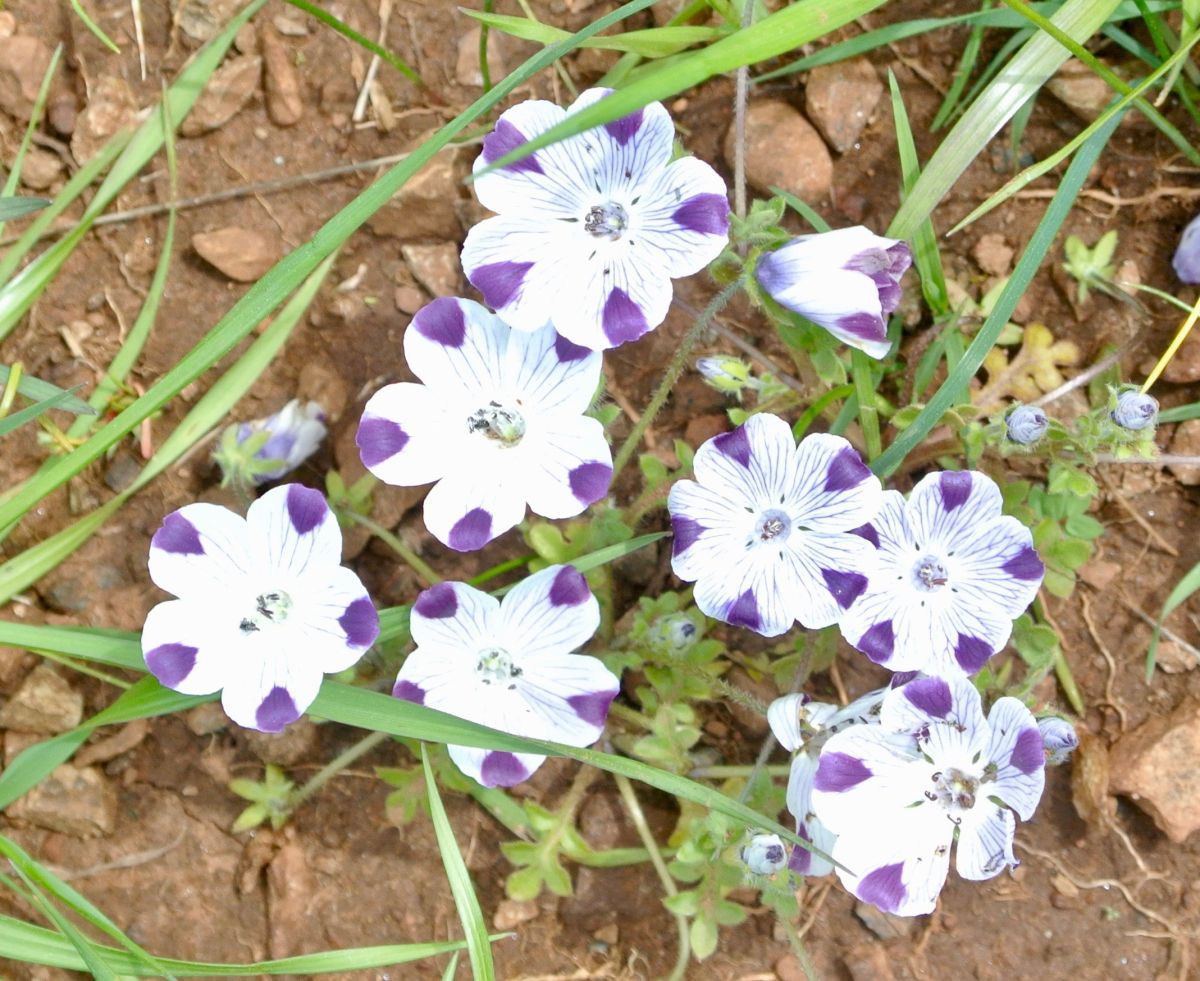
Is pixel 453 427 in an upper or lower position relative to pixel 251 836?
upper

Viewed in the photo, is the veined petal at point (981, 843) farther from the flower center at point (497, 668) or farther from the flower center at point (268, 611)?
the flower center at point (268, 611)

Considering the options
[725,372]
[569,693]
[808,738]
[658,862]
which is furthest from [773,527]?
[658,862]

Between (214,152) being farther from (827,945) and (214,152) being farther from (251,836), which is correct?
(827,945)

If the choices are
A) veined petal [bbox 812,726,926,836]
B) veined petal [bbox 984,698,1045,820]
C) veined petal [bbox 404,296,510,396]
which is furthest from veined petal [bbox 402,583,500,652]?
veined petal [bbox 984,698,1045,820]

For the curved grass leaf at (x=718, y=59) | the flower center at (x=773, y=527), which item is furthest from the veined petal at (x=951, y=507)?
the curved grass leaf at (x=718, y=59)

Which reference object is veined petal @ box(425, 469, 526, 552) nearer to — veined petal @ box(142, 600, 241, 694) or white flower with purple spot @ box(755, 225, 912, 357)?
veined petal @ box(142, 600, 241, 694)

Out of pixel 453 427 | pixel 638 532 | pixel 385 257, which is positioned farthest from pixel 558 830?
pixel 385 257
